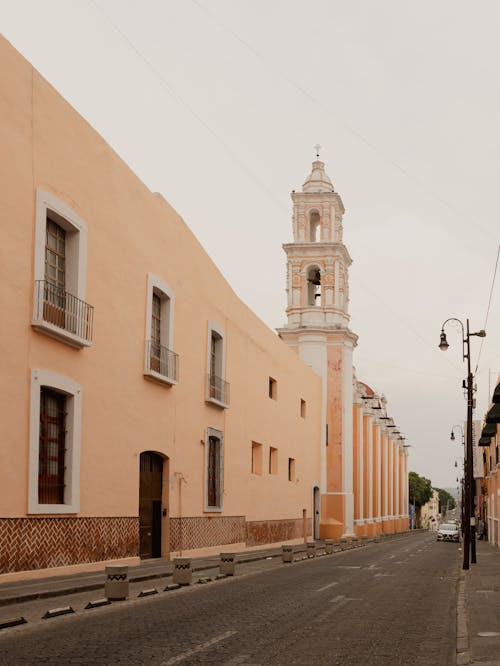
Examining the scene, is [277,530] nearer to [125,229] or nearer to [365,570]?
[365,570]

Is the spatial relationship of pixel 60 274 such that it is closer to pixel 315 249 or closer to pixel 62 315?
pixel 62 315

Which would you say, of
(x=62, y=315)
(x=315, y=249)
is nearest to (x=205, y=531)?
(x=62, y=315)

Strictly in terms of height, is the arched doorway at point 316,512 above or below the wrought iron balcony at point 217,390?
below

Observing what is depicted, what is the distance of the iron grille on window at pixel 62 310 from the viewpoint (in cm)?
1850

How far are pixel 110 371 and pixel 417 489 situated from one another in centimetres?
12562

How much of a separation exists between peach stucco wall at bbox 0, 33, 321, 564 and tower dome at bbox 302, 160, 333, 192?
23.9 m

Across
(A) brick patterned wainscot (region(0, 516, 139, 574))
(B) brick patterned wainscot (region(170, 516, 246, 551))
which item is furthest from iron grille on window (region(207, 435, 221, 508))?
(A) brick patterned wainscot (region(0, 516, 139, 574))

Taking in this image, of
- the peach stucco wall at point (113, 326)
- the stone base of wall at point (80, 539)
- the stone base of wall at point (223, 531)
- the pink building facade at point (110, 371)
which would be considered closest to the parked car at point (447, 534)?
the stone base of wall at point (223, 531)

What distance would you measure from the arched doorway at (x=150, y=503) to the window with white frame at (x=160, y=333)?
7.67ft

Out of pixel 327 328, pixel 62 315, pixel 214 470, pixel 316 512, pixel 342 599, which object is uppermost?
pixel 327 328

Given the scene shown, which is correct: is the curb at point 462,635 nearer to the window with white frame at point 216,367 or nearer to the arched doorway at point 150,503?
the arched doorway at point 150,503

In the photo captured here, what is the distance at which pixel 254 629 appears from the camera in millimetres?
11469

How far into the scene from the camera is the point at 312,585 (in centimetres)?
1950

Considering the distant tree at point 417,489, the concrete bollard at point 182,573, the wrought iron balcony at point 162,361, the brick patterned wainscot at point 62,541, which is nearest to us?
the brick patterned wainscot at point 62,541
